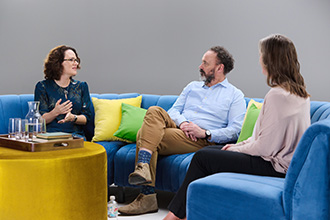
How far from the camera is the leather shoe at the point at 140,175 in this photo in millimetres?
2777

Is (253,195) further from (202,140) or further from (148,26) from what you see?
(148,26)

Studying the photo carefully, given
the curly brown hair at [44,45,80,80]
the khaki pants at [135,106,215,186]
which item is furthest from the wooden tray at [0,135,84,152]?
the curly brown hair at [44,45,80,80]

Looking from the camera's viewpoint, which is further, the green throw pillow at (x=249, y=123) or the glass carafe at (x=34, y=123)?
the green throw pillow at (x=249, y=123)

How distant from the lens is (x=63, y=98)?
356 centimetres

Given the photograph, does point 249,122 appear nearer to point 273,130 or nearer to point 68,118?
point 273,130

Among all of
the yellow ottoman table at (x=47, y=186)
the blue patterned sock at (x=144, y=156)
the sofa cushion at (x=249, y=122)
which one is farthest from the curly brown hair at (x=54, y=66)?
the sofa cushion at (x=249, y=122)

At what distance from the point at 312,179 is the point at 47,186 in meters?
1.31

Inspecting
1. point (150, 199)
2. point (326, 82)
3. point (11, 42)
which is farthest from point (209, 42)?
point (11, 42)

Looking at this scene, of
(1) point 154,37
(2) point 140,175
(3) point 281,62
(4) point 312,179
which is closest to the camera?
(4) point 312,179

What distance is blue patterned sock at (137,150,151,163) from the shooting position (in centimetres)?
286

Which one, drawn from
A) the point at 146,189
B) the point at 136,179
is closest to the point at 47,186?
the point at 136,179

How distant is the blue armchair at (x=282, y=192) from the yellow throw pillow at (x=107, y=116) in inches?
66.1

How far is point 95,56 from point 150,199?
242 centimetres

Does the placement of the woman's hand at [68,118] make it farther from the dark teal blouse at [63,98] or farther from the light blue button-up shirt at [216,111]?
the light blue button-up shirt at [216,111]
